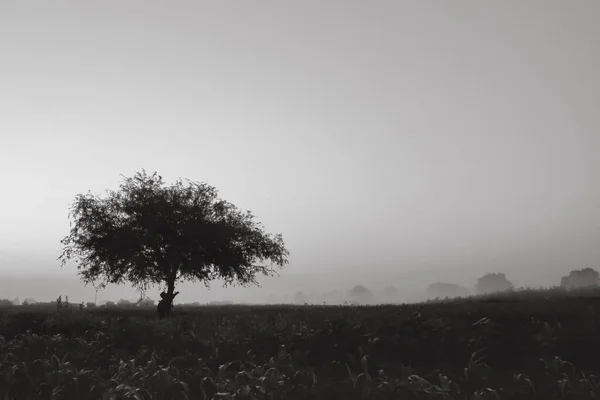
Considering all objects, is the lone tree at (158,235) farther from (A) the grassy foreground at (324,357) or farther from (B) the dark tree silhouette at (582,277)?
(B) the dark tree silhouette at (582,277)

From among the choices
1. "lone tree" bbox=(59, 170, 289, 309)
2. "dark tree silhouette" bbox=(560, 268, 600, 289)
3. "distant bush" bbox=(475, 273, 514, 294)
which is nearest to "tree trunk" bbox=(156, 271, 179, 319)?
"lone tree" bbox=(59, 170, 289, 309)

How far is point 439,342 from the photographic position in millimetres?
15070

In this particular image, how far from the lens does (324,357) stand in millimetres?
14289

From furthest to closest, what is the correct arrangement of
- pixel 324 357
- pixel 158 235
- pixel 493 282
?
pixel 493 282
pixel 158 235
pixel 324 357

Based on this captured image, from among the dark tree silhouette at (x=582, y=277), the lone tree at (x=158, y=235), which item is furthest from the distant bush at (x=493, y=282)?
the lone tree at (x=158, y=235)

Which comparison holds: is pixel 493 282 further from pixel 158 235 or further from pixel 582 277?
pixel 158 235

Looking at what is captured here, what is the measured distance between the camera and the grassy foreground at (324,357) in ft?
29.7

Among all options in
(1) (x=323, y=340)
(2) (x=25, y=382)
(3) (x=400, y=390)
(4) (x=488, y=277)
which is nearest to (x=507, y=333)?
(1) (x=323, y=340)

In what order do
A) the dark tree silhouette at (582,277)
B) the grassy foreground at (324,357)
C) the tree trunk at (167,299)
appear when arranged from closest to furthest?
the grassy foreground at (324,357)
the tree trunk at (167,299)
the dark tree silhouette at (582,277)

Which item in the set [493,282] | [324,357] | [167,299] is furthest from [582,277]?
[324,357]

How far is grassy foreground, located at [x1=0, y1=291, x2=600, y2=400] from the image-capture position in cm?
905

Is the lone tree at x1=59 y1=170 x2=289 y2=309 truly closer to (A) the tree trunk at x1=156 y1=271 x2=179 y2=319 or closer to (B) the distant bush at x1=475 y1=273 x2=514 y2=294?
(A) the tree trunk at x1=156 y1=271 x2=179 y2=319

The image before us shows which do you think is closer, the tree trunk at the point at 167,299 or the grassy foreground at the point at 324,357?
the grassy foreground at the point at 324,357

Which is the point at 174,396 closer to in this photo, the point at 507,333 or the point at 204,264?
the point at 507,333
